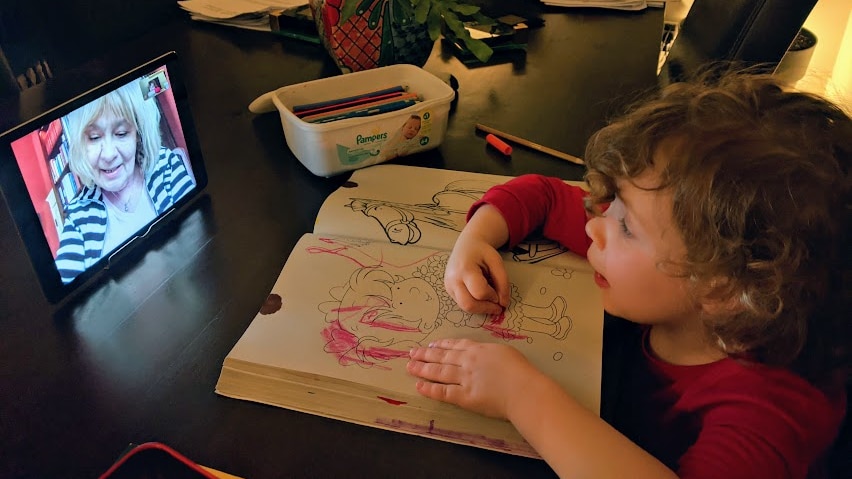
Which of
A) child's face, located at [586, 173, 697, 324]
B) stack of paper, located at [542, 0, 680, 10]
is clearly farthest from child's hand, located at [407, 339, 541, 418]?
stack of paper, located at [542, 0, 680, 10]

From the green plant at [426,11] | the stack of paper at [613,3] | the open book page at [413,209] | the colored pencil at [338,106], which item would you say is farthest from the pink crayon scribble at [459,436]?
the stack of paper at [613,3]

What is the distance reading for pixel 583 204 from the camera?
76cm

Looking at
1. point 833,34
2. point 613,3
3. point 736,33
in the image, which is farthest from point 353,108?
point 833,34

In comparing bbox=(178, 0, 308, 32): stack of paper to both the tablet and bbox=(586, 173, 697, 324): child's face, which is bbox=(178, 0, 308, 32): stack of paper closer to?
the tablet

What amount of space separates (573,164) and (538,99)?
21cm

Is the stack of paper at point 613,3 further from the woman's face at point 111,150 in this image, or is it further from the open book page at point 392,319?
the woman's face at point 111,150

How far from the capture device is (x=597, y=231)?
2.14 ft

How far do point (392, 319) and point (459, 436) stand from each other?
0.47ft

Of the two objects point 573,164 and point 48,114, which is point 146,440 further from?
point 573,164

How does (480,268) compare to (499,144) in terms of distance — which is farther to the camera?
(499,144)

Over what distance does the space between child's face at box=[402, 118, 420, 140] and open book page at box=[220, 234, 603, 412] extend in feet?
0.67

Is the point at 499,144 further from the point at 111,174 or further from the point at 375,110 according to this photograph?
the point at 111,174

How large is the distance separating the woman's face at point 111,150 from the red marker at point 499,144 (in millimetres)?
485

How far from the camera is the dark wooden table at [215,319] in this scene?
503 millimetres
